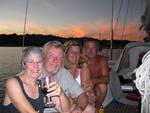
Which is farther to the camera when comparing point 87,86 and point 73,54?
point 87,86

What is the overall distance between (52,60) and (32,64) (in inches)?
19.5

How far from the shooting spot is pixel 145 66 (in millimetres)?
1788

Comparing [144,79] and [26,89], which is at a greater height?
[144,79]

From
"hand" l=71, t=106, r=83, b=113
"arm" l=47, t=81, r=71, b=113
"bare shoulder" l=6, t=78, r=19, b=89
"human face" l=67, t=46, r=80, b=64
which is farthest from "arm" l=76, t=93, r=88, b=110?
"bare shoulder" l=6, t=78, r=19, b=89

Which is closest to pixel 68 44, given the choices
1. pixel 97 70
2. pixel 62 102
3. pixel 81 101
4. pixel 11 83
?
pixel 81 101

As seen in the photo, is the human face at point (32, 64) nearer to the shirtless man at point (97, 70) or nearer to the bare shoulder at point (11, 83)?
the bare shoulder at point (11, 83)

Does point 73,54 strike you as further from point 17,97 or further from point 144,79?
point 144,79

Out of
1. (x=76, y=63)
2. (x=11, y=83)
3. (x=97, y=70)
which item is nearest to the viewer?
(x=11, y=83)

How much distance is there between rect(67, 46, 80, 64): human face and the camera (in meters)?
4.27

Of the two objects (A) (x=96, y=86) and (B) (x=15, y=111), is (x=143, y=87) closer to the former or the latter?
(B) (x=15, y=111)

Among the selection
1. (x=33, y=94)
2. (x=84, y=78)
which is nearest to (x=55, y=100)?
(x=33, y=94)

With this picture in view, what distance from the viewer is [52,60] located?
3.24m

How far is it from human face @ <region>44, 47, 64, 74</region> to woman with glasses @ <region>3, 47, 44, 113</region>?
0.40 m

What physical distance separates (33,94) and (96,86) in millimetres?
2639
